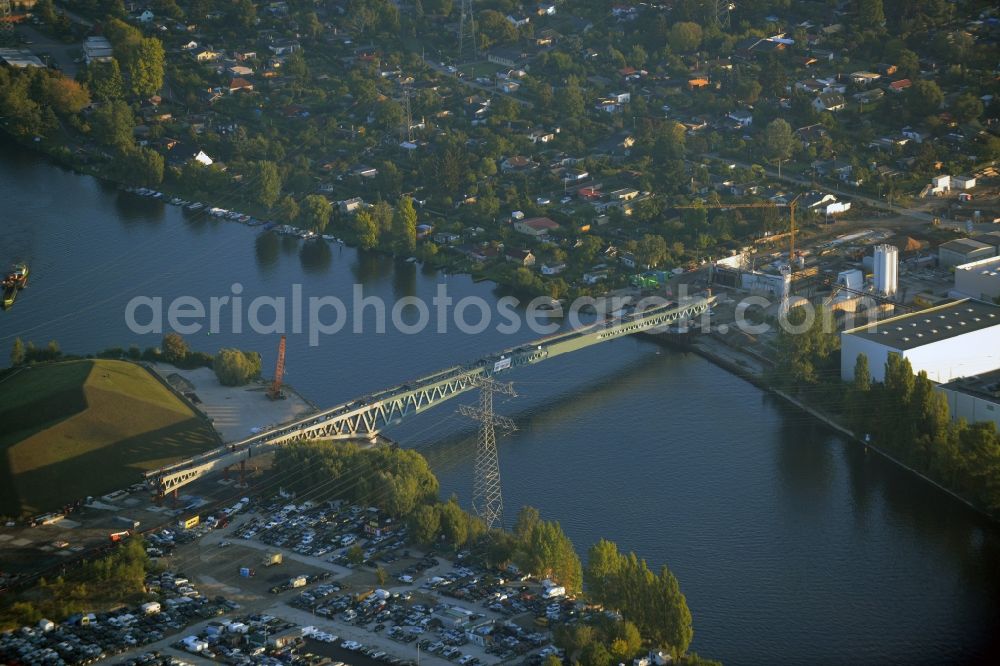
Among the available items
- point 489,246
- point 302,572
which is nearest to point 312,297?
point 489,246

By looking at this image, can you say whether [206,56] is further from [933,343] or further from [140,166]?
[933,343]

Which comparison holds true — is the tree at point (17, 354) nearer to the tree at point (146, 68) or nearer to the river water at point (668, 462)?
the river water at point (668, 462)

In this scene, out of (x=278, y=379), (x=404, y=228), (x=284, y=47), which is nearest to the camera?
(x=278, y=379)

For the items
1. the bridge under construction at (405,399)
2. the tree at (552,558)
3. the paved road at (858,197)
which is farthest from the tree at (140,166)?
the tree at (552,558)

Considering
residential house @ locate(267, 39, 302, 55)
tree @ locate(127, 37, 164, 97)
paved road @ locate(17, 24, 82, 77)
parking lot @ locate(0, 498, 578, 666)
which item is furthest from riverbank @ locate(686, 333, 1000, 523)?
paved road @ locate(17, 24, 82, 77)

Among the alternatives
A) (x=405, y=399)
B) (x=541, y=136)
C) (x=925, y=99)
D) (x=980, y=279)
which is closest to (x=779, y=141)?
(x=925, y=99)

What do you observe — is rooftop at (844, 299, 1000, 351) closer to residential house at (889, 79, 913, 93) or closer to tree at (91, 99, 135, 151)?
residential house at (889, 79, 913, 93)

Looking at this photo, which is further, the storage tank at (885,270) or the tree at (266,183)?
the tree at (266,183)
